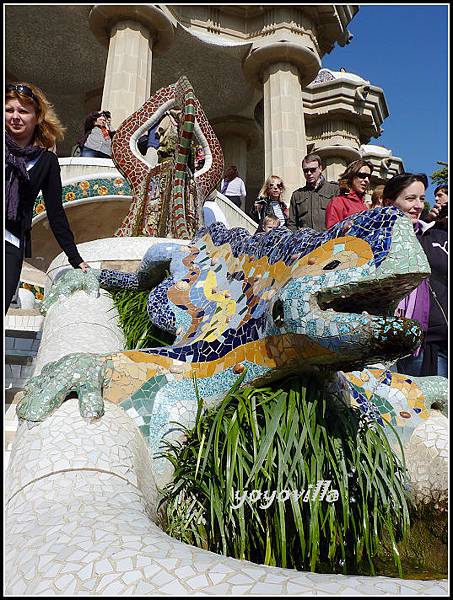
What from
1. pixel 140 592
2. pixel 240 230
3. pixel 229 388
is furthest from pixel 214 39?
pixel 140 592

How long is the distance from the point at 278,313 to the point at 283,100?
1539 centimetres

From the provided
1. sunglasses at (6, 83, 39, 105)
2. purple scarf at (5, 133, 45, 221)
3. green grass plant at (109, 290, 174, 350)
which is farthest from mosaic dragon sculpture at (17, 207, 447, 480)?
sunglasses at (6, 83, 39, 105)

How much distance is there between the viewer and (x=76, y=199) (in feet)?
32.8

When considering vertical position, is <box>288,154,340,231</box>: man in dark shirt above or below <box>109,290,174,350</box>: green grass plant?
above

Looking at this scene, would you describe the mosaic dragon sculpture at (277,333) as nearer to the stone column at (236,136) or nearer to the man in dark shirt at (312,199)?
the man in dark shirt at (312,199)

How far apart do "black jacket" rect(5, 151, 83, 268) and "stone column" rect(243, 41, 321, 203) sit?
12.5 m

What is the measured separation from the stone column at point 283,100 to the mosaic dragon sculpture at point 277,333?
12.9 metres

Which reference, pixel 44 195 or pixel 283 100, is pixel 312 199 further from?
pixel 283 100

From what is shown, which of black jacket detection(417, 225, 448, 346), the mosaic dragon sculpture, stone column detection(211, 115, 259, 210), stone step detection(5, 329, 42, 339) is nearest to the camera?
the mosaic dragon sculpture

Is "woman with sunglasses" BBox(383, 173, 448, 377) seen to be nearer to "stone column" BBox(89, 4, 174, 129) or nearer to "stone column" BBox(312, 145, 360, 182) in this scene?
"stone column" BBox(89, 4, 174, 129)

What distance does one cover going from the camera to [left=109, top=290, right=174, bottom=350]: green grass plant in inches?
138

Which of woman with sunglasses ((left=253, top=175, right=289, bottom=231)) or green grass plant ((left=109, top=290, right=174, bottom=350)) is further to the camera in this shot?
woman with sunglasses ((left=253, top=175, right=289, bottom=231))

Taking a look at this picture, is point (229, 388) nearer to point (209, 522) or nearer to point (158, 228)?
point (209, 522)

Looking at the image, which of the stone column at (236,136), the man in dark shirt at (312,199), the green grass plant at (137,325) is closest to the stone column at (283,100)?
the stone column at (236,136)
